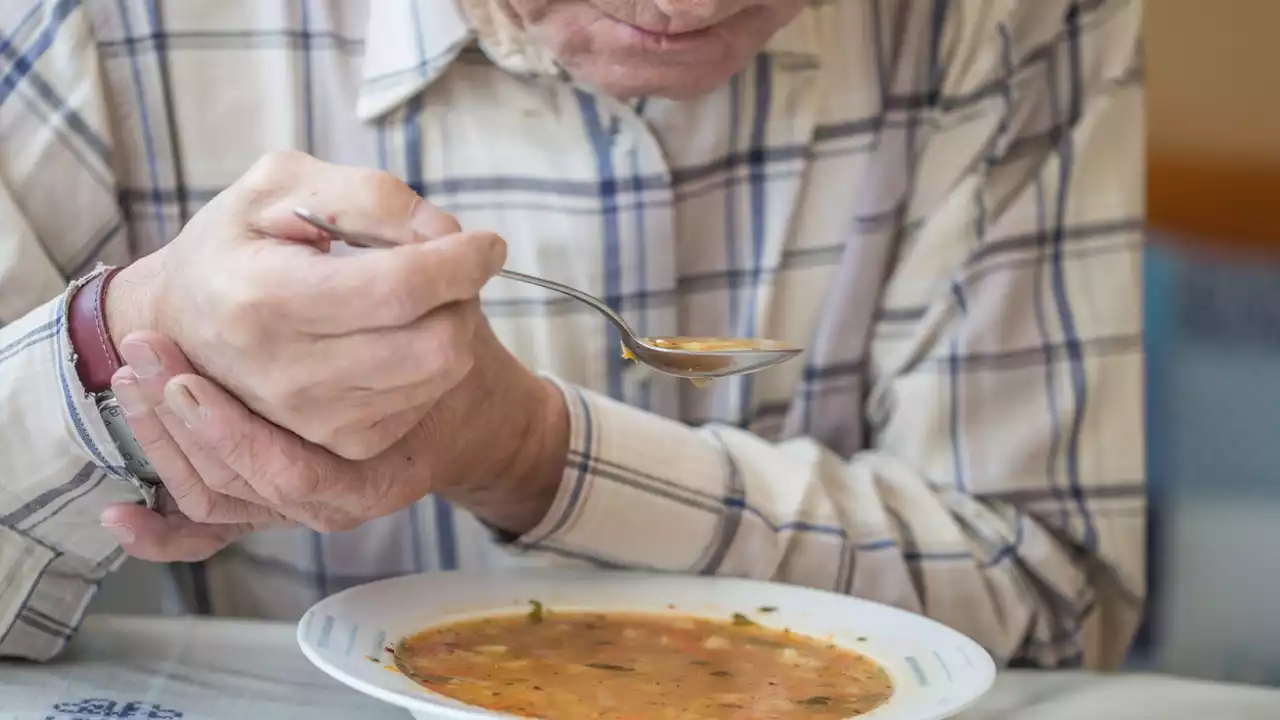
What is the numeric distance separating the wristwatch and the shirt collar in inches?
15.5

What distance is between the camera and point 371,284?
777 millimetres

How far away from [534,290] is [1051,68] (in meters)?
0.59

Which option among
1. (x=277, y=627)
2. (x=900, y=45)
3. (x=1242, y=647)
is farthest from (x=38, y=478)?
(x=1242, y=647)

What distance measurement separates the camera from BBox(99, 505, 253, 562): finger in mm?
1007

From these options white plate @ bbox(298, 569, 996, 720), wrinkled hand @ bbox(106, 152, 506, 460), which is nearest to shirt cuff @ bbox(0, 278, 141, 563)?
wrinkled hand @ bbox(106, 152, 506, 460)

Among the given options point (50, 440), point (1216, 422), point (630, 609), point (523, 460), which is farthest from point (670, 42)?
point (1216, 422)

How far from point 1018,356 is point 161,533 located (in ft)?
2.78

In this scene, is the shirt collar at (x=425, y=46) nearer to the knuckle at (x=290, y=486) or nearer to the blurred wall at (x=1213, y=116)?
the knuckle at (x=290, y=486)

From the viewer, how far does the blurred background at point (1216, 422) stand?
210 cm

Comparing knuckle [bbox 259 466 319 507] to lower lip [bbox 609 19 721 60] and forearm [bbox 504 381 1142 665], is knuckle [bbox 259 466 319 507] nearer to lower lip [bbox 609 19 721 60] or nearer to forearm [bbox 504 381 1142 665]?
forearm [bbox 504 381 1142 665]

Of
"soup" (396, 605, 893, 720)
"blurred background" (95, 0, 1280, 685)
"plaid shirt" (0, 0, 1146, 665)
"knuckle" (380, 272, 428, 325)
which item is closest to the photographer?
"knuckle" (380, 272, 428, 325)

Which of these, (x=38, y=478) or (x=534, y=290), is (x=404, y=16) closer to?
(x=534, y=290)

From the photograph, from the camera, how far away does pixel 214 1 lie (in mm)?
1298

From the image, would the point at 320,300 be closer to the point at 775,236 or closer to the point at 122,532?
the point at 122,532
